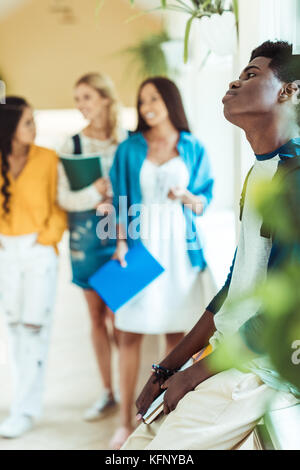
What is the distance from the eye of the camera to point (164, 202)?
8.36 ft

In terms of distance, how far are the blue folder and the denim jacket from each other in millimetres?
101

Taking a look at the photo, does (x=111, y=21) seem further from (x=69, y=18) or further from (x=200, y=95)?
(x=200, y=95)

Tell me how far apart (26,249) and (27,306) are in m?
0.24

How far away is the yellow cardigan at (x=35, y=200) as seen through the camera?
278 centimetres

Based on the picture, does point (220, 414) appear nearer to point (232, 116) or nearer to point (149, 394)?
point (149, 394)

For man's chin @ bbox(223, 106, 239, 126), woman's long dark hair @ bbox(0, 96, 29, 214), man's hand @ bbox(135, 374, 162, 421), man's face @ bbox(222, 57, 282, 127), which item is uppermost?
man's face @ bbox(222, 57, 282, 127)

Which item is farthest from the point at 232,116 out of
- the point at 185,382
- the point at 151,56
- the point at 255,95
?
the point at 151,56

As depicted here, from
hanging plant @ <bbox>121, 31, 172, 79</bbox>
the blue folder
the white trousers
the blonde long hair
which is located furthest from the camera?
hanging plant @ <bbox>121, 31, 172, 79</bbox>

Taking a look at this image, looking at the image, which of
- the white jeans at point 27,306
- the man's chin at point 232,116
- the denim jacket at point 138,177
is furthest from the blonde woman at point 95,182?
the man's chin at point 232,116

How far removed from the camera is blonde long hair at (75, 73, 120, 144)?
292 centimetres

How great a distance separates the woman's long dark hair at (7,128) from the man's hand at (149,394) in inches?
58.9

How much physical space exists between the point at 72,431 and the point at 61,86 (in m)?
5.69

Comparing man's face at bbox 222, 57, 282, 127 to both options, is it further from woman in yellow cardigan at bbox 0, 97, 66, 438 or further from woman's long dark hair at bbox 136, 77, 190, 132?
woman in yellow cardigan at bbox 0, 97, 66, 438

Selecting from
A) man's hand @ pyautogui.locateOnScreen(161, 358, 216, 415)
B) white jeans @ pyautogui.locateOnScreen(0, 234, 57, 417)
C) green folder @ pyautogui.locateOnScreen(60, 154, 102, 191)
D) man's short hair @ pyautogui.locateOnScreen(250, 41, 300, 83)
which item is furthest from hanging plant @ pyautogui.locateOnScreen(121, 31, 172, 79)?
man's hand @ pyautogui.locateOnScreen(161, 358, 216, 415)
